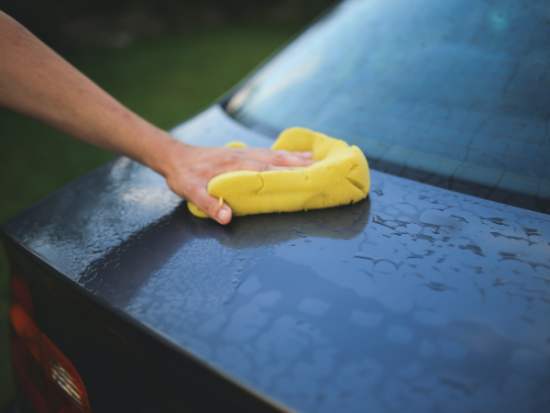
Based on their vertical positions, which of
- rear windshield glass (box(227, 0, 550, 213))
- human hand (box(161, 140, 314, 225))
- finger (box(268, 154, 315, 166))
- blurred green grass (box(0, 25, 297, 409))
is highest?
rear windshield glass (box(227, 0, 550, 213))

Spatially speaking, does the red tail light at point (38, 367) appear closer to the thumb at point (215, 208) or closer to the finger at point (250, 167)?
the thumb at point (215, 208)

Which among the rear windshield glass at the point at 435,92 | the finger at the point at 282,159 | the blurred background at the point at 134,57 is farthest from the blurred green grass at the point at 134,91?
the rear windshield glass at the point at 435,92

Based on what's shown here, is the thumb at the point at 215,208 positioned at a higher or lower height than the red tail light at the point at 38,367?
higher

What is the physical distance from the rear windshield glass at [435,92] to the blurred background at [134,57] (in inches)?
81.0

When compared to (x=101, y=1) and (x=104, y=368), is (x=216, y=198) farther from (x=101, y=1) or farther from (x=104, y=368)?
(x=101, y=1)

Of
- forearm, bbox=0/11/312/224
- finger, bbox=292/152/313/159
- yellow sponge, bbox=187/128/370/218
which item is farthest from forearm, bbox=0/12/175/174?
finger, bbox=292/152/313/159

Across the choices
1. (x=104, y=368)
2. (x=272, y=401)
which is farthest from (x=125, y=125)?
(x=272, y=401)

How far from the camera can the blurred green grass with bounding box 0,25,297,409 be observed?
3523mm

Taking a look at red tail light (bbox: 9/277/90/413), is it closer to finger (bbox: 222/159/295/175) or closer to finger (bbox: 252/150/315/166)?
finger (bbox: 222/159/295/175)

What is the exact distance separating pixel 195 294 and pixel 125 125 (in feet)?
2.13

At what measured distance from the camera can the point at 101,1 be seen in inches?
340

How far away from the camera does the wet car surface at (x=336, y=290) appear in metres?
0.56

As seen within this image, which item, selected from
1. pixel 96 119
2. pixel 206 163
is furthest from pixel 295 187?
pixel 96 119

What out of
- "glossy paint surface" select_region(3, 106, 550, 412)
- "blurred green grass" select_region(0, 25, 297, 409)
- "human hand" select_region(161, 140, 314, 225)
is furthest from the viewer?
"blurred green grass" select_region(0, 25, 297, 409)
